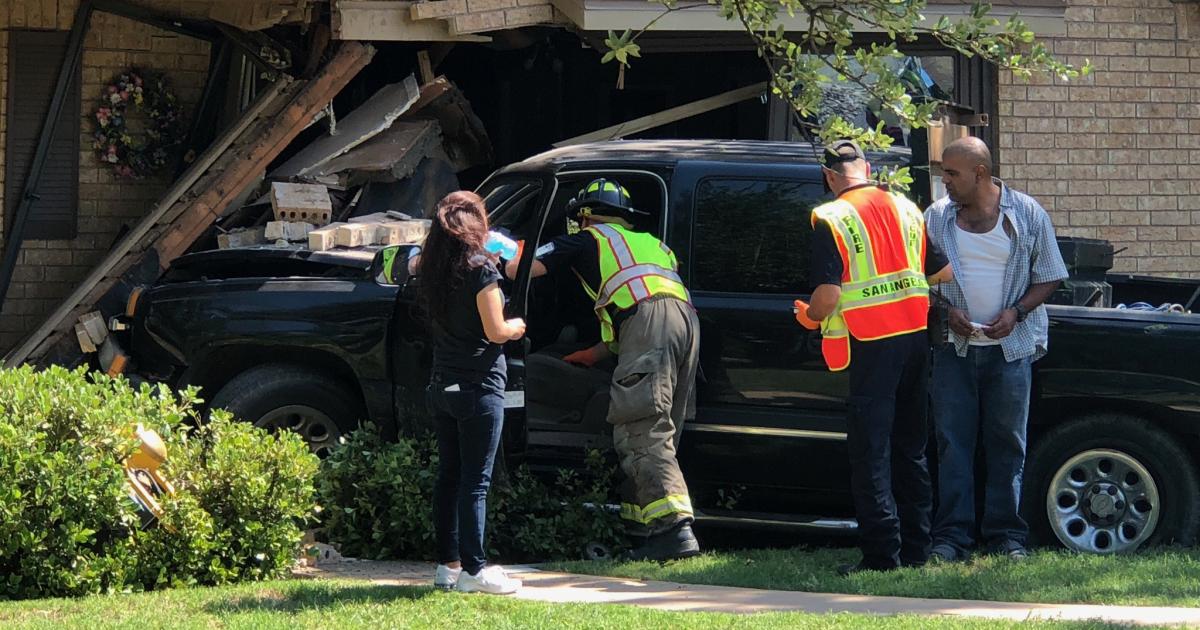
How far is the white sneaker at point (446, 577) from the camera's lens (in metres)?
6.21

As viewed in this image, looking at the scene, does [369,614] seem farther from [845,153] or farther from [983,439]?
[983,439]

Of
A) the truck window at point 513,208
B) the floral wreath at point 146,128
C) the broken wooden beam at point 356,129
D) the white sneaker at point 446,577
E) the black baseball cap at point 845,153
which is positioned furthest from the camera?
the floral wreath at point 146,128

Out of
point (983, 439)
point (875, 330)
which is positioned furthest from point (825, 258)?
point (983, 439)

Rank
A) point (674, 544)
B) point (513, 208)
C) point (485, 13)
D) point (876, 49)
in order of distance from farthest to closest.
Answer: point (485, 13) → point (513, 208) → point (674, 544) → point (876, 49)

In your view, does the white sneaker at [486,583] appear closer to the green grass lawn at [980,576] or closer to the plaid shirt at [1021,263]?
the green grass lawn at [980,576]

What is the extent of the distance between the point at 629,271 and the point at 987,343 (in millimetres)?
1662

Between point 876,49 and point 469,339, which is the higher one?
point 876,49

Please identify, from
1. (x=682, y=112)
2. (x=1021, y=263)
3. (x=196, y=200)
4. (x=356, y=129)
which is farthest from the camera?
(x=682, y=112)

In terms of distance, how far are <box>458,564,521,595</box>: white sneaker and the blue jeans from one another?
6.68 ft

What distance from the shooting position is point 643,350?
22.4 ft

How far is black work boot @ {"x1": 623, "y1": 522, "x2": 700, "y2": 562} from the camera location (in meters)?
6.83

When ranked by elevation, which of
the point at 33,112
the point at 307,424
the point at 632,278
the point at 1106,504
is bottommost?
the point at 1106,504

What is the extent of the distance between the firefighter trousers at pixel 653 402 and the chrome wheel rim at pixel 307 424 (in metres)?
1.65

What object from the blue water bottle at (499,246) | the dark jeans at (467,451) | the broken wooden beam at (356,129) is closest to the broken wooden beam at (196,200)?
the broken wooden beam at (356,129)
